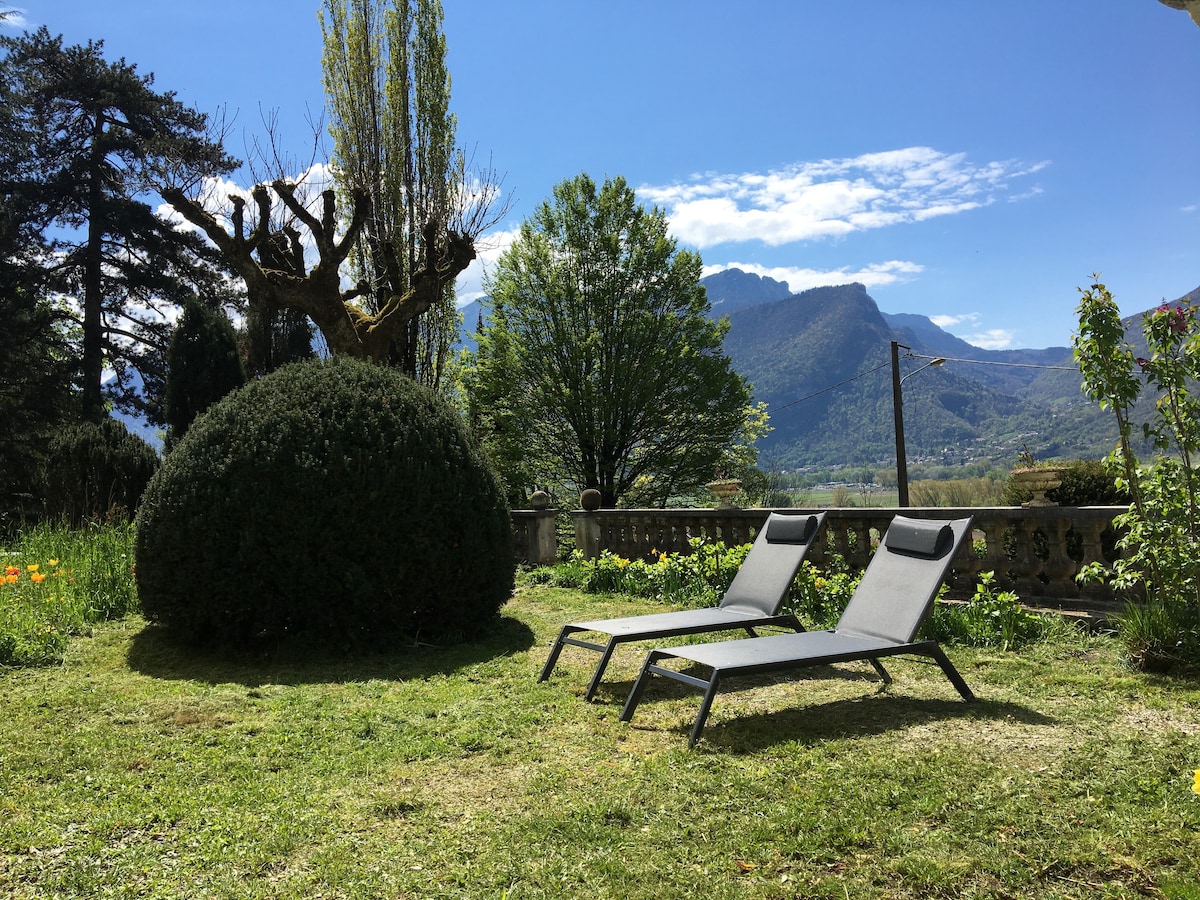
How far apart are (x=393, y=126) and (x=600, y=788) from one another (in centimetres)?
1630

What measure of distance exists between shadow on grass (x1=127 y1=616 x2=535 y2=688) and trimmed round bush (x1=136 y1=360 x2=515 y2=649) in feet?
0.49

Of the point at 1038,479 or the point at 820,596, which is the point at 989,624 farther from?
the point at 820,596

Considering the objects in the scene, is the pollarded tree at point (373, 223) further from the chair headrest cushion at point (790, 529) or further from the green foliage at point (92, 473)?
the chair headrest cushion at point (790, 529)

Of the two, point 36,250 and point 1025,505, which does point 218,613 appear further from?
point 36,250

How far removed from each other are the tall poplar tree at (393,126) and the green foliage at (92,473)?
4898 millimetres

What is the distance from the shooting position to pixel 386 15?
700 inches

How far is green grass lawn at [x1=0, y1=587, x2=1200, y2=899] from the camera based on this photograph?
9.46 feet

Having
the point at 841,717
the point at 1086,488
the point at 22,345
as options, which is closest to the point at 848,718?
the point at 841,717

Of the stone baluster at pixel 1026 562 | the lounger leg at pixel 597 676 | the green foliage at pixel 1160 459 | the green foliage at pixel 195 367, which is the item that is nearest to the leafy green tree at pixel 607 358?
the green foliage at pixel 195 367

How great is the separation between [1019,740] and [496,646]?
4100 millimetres

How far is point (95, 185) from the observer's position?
2391cm

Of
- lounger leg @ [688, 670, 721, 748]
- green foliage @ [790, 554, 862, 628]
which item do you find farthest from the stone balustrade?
lounger leg @ [688, 670, 721, 748]

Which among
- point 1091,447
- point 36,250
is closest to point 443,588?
point 36,250

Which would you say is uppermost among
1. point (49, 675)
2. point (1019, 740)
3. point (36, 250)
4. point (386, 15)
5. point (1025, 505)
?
point (386, 15)
